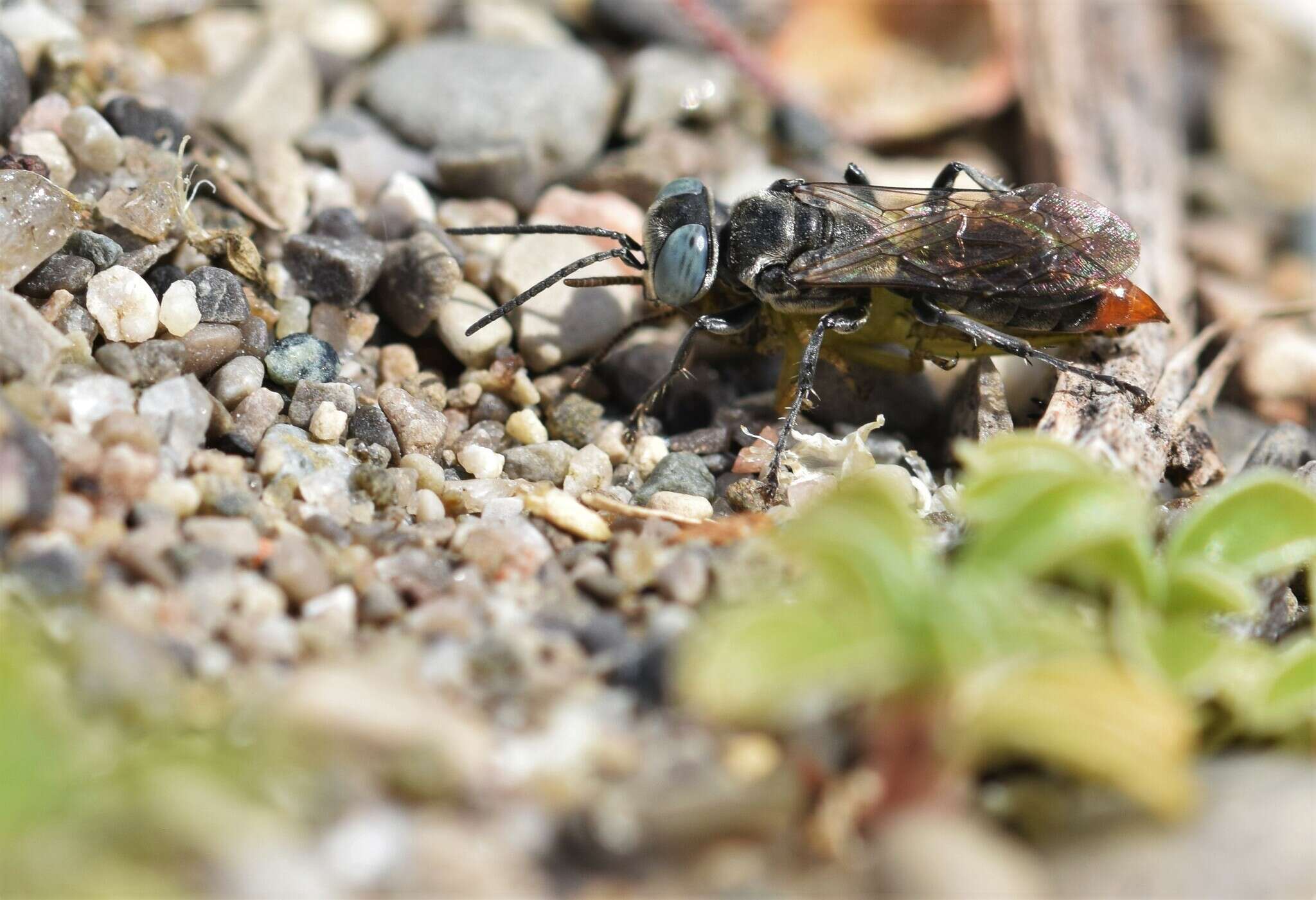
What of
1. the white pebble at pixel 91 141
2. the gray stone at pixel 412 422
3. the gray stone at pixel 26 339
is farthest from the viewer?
the white pebble at pixel 91 141

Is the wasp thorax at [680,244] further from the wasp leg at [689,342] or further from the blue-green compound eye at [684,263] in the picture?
the wasp leg at [689,342]

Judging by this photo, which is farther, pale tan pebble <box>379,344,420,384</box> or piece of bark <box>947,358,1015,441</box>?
pale tan pebble <box>379,344,420,384</box>

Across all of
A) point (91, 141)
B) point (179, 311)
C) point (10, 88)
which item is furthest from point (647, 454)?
point (10, 88)

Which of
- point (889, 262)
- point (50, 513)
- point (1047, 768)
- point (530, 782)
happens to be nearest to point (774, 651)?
point (530, 782)

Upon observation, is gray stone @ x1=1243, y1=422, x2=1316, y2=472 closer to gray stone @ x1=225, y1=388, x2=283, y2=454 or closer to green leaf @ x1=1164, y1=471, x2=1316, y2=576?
green leaf @ x1=1164, y1=471, x2=1316, y2=576

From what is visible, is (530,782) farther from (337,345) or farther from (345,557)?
(337,345)

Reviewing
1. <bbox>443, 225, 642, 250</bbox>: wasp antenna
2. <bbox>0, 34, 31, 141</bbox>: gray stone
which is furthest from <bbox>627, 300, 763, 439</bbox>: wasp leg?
<bbox>0, 34, 31, 141</bbox>: gray stone

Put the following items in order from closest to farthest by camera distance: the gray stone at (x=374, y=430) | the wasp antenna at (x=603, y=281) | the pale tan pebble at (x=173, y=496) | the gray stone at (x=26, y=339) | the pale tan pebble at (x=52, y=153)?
the pale tan pebble at (x=173, y=496) < the gray stone at (x=26, y=339) < the gray stone at (x=374, y=430) < the pale tan pebble at (x=52, y=153) < the wasp antenna at (x=603, y=281)

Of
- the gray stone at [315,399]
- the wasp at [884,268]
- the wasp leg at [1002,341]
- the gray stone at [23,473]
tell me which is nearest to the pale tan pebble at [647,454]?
the wasp at [884,268]
